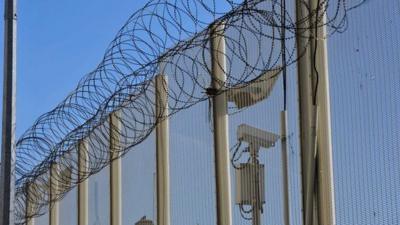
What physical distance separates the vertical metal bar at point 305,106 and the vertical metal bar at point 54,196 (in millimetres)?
7182

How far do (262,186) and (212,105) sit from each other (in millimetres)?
1501

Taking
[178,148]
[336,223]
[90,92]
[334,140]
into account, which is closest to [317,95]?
[334,140]

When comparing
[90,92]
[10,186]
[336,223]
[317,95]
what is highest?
[90,92]

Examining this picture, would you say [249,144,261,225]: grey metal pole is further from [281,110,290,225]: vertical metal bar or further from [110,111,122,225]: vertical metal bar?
[110,111,122,225]: vertical metal bar

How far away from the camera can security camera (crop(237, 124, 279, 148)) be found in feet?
26.5

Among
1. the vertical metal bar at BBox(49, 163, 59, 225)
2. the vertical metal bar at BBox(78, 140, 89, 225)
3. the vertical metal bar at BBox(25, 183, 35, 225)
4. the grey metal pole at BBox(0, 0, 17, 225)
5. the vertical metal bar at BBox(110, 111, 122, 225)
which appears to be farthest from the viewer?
the vertical metal bar at BBox(25, 183, 35, 225)

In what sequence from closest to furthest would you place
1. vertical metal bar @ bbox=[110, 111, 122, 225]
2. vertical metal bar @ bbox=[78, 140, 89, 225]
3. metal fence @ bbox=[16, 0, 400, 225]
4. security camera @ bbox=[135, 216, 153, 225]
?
metal fence @ bbox=[16, 0, 400, 225] → security camera @ bbox=[135, 216, 153, 225] → vertical metal bar @ bbox=[110, 111, 122, 225] → vertical metal bar @ bbox=[78, 140, 89, 225]

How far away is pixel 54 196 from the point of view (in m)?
14.6

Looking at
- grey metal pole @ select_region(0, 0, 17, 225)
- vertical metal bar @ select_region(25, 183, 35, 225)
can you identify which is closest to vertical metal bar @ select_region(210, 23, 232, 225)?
grey metal pole @ select_region(0, 0, 17, 225)

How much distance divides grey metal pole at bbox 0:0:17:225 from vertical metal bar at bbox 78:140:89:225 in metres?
4.09

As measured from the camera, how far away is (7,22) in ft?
29.8

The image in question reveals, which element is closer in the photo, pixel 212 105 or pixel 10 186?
pixel 10 186

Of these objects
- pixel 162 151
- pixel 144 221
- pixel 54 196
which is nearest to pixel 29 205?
pixel 54 196

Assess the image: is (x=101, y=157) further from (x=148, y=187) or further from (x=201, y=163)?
(x=201, y=163)
